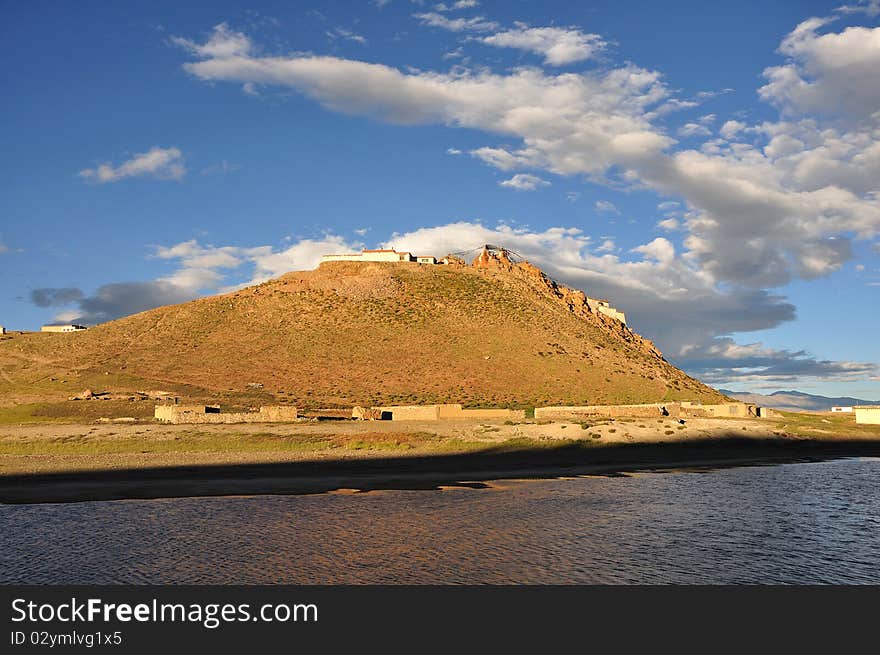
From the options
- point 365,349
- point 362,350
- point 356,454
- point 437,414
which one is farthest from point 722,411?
point 362,350

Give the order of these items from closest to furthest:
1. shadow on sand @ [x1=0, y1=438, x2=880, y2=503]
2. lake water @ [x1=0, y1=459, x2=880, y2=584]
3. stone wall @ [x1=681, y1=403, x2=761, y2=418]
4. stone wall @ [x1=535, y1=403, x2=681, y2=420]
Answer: lake water @ [x1=0, y1=459, x2=880, y2=584] < shadow on sand @ [x1=0, y1=438, x2=880, y2=503] < stone wall @ [x1=535, y1=403, x2=681, y2=420] < stone wall @ [x1=681, y1=403, x2=761, y2=418]

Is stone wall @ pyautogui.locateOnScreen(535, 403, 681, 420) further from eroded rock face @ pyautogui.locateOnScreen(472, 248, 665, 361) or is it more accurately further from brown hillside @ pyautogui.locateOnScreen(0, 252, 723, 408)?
eroded rock face @ pyautogui.locateOnScreen(472, 248, 665, 361)

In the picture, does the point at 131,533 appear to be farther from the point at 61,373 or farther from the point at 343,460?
the point at 61,373

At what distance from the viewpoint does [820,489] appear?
33.0 meters

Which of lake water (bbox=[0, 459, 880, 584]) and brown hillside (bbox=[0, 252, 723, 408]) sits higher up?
brown hillside (bbox=[0, 252, 723, 408])

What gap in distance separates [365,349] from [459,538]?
85270 millimetres

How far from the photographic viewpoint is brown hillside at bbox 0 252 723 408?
89.4 metres

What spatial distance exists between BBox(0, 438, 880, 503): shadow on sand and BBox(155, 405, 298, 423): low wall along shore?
1902cm

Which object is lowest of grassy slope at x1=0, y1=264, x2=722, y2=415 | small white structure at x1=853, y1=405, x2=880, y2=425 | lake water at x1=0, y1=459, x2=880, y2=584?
lake water at x1=0, y1=459, x2=880, y2=584

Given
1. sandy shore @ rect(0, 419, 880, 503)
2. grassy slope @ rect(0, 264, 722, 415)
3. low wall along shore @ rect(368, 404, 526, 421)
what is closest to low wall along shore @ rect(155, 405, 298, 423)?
sandy shore @ rect(0, 419, 880, 503)

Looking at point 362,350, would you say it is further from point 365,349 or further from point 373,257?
Result: point 373,257

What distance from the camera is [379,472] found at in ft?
120

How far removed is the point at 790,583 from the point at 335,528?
1308cm
